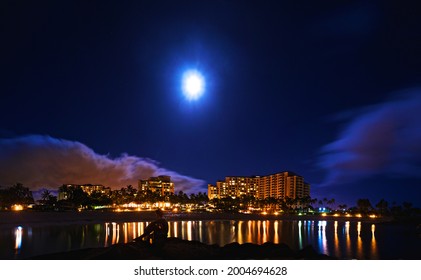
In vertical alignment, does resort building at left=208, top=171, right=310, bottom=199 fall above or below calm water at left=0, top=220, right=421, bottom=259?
above

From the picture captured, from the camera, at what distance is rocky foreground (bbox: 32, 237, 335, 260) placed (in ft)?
30.9

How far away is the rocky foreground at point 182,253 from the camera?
9.43 m

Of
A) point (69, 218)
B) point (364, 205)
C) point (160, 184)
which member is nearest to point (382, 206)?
point (364, 205)

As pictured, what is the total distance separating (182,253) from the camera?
1006 cm

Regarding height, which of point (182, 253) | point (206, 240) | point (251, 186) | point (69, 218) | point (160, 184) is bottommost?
point (206, 240)

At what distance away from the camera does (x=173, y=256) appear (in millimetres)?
Result: 9922

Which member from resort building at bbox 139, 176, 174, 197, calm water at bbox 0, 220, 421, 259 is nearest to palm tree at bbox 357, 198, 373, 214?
resort building at bbox 139, 176, 174, 197

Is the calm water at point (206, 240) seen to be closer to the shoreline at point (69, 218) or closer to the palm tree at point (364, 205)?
the shoreline at point (69, 218)

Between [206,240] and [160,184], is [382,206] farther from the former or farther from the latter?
[206,240]

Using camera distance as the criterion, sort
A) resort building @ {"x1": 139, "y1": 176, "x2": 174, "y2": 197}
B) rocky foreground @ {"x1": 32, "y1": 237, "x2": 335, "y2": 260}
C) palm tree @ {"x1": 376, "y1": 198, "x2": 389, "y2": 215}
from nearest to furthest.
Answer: rocky foreground @ {"x1": 32, "y1": 237, "x2": 335, "y2": 260} → palm tree @ {"x1": 376, "y1": 198, "x2": 389, "y2": 215} → resort building @ {"x1": 139, "y1": 176, "x2": 174, "y2": 197}

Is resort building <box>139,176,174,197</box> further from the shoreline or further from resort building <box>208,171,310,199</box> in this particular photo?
the shoreline

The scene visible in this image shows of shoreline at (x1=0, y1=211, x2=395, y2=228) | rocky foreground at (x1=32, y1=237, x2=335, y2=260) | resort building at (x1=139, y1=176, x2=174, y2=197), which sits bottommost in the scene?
rocky foreground at (x1=32, y1=237, x2=335, y2=260)

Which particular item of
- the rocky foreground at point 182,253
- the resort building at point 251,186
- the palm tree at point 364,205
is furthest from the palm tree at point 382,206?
the rocky foreground at point 182,253
